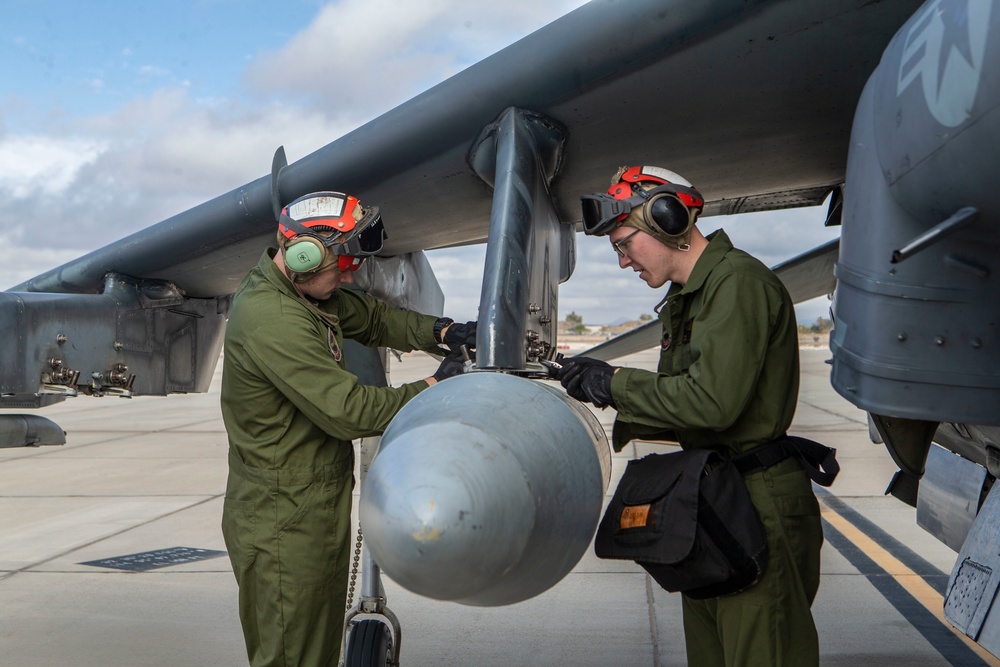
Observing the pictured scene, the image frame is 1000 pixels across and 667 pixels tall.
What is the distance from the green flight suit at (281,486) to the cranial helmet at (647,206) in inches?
33.0

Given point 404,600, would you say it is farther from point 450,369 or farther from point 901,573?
point 901,573

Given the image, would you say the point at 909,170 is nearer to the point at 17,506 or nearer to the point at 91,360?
the point at 91,360

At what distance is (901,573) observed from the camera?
6262 millimetres

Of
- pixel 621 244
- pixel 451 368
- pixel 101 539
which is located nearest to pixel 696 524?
pixel 621 244

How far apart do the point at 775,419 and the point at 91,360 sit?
3291 millimetres

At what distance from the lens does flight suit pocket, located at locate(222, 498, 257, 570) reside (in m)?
3.17

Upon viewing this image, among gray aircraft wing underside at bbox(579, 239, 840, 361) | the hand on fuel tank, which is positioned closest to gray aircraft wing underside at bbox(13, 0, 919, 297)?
gray aircraft wing underside at bbox(579, 239, 840, 361)

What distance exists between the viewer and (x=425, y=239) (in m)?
4.71

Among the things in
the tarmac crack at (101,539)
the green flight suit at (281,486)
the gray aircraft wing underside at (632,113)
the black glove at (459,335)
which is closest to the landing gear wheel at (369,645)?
the green flight suit at (281,486)

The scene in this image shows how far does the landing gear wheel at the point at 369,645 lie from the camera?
13.3ft

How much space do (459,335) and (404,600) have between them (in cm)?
278

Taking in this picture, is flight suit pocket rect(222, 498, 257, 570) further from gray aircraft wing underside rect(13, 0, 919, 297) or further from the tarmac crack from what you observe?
the tarmac crack

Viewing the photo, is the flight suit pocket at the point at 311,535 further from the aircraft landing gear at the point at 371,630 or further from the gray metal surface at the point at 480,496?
the gray metal surface at the point at 480,496

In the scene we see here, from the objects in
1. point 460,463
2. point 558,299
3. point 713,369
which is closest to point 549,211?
point 558,299
